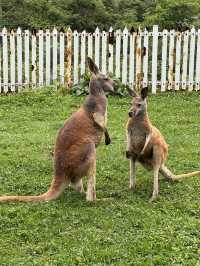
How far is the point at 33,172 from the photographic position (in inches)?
292

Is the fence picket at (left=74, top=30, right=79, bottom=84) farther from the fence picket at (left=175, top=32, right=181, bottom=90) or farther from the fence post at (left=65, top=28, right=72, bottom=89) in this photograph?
the fence picket at (left=175, top=32, right=181, bottom=90)

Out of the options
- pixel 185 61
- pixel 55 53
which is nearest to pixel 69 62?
pixel 55 53

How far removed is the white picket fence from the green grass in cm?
384

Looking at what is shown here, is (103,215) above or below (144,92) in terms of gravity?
Answer: below

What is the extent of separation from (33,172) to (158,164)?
69.6 inches

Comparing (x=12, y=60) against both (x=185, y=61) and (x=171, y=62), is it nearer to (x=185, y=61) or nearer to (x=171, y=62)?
(x=171, y=62)

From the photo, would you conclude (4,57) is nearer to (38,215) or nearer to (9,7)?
(9,7)

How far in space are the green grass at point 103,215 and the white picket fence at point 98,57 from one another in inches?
151

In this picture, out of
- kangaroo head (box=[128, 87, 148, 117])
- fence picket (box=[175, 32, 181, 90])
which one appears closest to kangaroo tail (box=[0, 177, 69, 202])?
kangaroo head (box=[128, 87, 148, 117])

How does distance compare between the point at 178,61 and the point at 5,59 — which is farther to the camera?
the point at 178,61

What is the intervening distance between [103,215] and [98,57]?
7.89 meters

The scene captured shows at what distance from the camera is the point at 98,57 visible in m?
13.3

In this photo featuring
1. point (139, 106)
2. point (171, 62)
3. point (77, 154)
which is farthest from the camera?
point (171, 62)

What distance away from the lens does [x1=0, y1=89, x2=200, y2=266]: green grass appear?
16.3 feet
